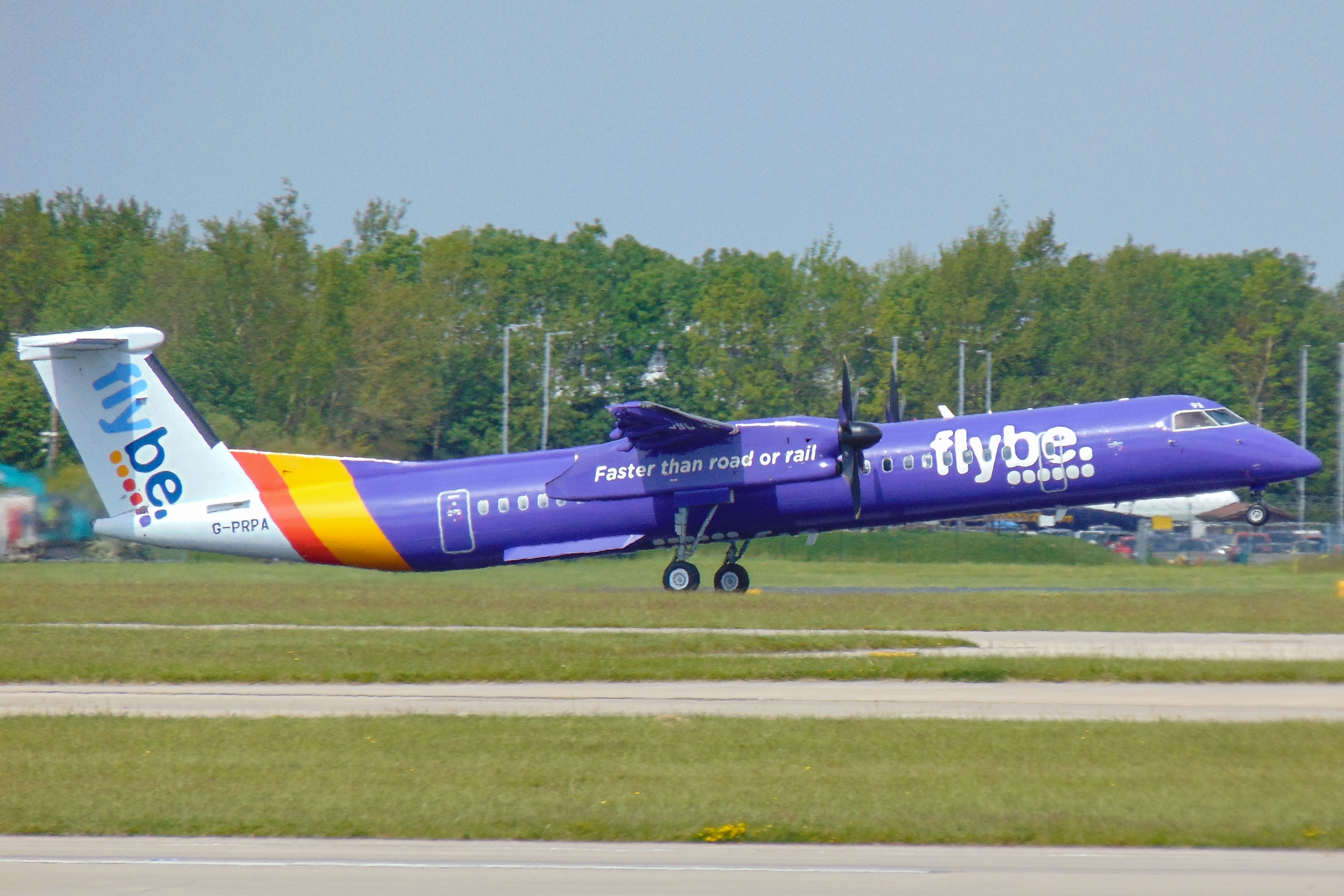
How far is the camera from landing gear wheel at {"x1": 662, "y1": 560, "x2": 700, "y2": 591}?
30.5 m

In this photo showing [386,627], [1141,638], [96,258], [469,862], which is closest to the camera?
[469,862]

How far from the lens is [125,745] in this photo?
45.4 feet

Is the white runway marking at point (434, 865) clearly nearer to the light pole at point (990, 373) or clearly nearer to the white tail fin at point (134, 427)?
the white tail fin at point (134, 427)

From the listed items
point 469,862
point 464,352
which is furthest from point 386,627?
point 464,352

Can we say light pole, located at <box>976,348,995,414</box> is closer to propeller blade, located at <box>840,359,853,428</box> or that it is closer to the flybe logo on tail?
propeller blade, located at <box>840,359,853,428</box>

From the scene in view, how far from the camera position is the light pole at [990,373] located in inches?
3036

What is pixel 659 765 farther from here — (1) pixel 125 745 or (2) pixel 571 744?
(1) pixel 125 745

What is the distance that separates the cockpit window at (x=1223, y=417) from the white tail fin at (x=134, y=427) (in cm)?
2121

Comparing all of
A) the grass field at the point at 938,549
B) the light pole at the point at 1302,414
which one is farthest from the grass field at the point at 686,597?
the light pole at the point at 1302,414

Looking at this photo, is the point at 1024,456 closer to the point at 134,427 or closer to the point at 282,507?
the point at 282,507

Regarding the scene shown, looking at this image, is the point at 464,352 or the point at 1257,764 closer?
the point at 1257,764

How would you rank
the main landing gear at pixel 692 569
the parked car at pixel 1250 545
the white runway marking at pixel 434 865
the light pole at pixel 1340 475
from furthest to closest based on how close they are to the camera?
the parked car at pixel 1250 545, the light pole at pixel 1340 475, the main landing gear at pixel 692 569, the white runway marking at pixel 434 865

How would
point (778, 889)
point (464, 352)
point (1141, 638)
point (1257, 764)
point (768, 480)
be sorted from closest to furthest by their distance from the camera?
point (778, 889) < point (1257, 764) < point (1141, 638) < point (768, 480) < point (464, 352)

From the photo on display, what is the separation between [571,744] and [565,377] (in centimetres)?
6799
